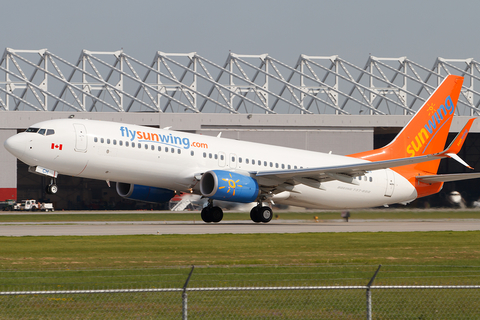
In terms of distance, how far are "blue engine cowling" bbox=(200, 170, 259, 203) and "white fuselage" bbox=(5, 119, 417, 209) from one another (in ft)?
3.46

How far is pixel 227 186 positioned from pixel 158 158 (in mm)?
4164

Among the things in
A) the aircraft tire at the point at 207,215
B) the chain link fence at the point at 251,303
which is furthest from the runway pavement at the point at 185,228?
the chain link fence at the point at 251,303

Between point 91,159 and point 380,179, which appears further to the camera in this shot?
point 380,179

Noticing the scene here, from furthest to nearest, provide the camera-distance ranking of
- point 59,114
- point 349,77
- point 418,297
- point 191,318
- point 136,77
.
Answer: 1. point 349,77
2. point 136,77
3. point 59,114
4. point 418,297
5. point 191,318

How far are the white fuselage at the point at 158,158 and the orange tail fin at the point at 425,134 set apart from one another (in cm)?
307

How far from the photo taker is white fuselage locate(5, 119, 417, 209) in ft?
108

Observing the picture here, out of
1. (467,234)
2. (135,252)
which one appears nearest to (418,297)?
(135,252)

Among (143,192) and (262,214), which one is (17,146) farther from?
(262,214)

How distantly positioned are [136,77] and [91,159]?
53.7m

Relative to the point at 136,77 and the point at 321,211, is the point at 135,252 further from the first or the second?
the point at 136,77

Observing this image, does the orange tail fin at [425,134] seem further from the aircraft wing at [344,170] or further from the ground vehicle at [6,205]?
the ground vehicle at [6,205]

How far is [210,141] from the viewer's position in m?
37.5

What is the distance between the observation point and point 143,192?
3788 cm

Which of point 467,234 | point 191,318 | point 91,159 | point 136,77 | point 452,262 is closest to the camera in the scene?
point 191,318
